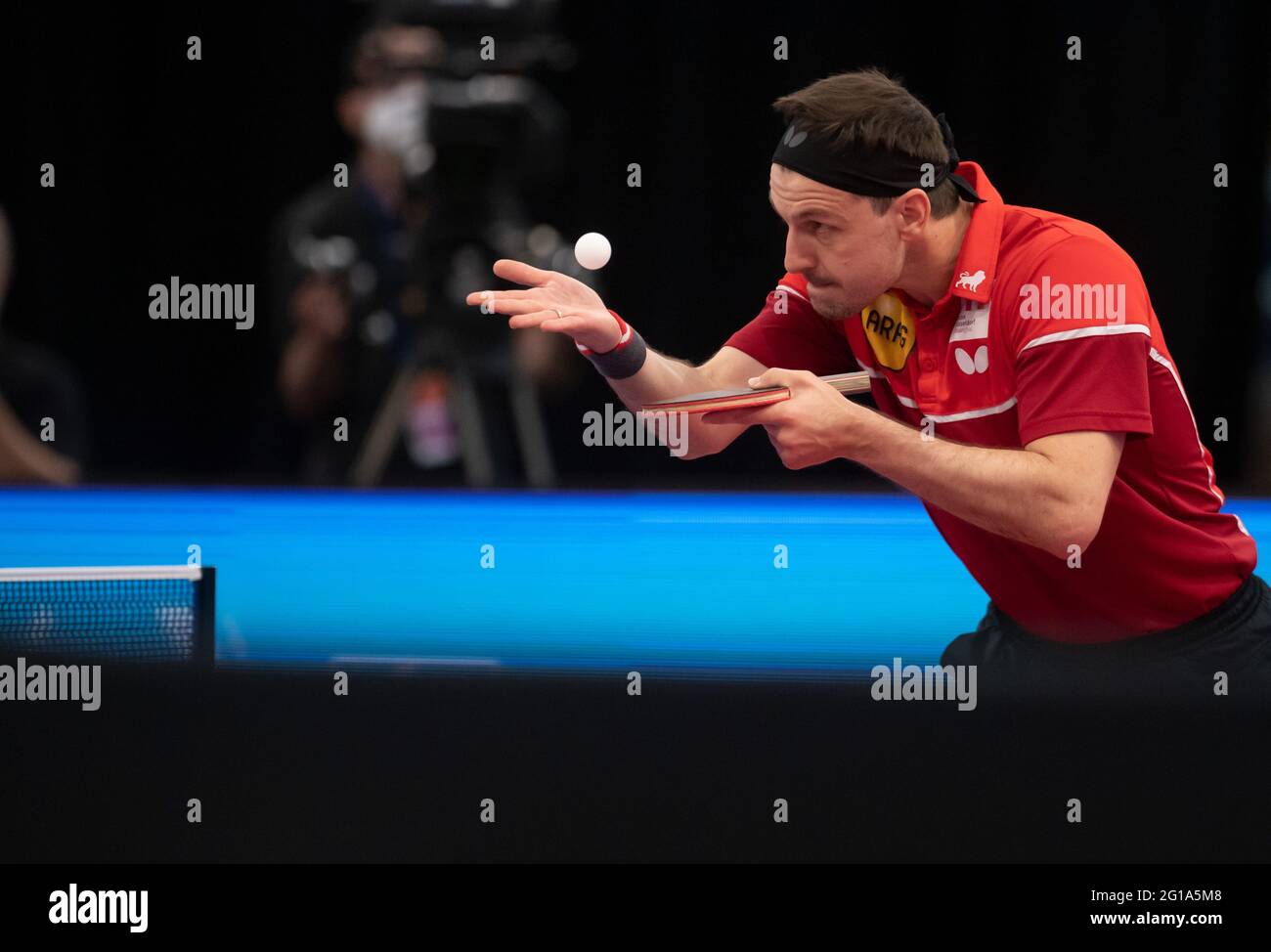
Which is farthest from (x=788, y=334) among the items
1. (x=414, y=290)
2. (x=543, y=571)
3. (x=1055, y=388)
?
(x=414, y=290)

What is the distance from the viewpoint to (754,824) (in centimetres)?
166

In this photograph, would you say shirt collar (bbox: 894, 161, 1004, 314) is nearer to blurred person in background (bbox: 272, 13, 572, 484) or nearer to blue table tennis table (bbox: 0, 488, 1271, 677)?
blue table tennis table (bbox: 0, 488, 1271, 677)

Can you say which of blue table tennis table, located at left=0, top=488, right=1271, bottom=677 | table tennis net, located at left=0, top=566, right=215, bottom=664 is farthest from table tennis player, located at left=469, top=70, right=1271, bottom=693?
table tennis net, located at left=0, top=566, right=215, bottom=664

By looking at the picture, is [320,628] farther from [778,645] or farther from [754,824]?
[754,824]

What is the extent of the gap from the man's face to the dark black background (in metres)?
2.80

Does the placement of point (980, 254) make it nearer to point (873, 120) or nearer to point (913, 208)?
point (913, 208)

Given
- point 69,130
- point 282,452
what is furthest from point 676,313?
point 69,130

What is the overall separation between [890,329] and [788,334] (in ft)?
0.62

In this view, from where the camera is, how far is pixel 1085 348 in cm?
170

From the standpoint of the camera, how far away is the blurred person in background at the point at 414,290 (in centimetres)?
389

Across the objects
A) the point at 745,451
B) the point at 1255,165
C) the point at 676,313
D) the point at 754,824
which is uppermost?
the point at 1255,165

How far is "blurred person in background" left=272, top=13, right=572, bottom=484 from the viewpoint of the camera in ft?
12.8

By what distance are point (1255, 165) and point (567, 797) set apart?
4.09 m

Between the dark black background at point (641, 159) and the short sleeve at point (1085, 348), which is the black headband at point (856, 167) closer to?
the short sleeve at point (1085, 348)
